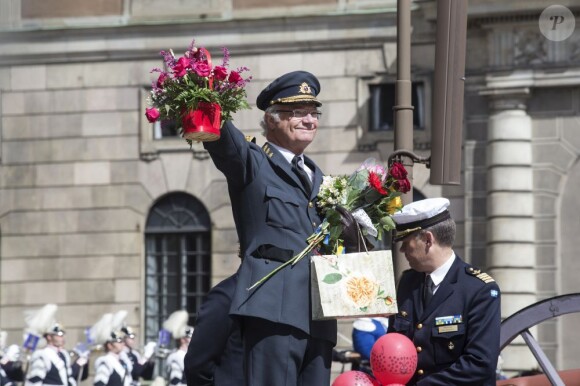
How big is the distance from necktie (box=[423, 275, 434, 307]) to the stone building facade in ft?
53.5

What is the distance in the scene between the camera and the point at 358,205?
6.86 meters

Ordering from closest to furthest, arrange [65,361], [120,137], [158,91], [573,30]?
[158,91], [65,361], [573,30], [120,137]

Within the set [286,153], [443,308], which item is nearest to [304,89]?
[286,153]

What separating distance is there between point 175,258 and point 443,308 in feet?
62.0

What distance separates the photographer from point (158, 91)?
6465 mm

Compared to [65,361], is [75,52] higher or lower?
higher

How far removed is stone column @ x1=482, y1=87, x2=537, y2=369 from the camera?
23.7 meters

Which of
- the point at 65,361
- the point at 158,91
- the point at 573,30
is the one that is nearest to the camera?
the point at 158,91

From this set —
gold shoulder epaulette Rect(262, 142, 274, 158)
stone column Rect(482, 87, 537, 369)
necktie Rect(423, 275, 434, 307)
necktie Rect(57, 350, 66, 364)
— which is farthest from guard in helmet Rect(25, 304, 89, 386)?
gold shoulder epaulette Rect(262, 142, 274, 158)

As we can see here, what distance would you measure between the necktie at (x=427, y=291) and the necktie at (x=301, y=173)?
74 cm

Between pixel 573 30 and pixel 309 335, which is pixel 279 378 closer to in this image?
pixel 309 335

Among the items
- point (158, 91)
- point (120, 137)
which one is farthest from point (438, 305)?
point (120, 137)

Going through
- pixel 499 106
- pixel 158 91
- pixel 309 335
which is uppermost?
pixel 499 106

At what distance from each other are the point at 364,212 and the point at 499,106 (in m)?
17.7
